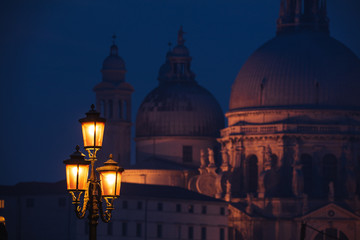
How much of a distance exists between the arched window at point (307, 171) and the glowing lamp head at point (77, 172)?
8112cm

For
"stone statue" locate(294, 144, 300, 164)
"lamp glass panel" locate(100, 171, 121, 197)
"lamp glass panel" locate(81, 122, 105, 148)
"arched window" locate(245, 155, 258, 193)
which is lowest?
"lamp glass panel" locate(100, 171, 121, 197)

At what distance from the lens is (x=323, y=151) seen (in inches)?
4323

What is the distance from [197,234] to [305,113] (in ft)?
53.5

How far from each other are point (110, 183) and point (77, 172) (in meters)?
0.82

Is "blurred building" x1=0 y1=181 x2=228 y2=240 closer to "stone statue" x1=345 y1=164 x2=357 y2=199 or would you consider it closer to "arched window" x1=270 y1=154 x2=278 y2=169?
"arched window" x1=270 y1=154 x2=278 y2=169

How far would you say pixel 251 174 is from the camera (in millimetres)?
111875

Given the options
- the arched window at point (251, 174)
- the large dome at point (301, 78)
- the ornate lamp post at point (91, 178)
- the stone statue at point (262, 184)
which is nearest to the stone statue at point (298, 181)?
the stone statue at point (262, 184)

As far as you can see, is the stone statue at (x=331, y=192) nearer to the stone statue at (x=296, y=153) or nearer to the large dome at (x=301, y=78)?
the stone statue at (x=296, y=153)

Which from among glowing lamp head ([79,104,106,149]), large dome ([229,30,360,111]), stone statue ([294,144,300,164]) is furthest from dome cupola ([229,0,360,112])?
glowing lamp head ([79,104,106,149])

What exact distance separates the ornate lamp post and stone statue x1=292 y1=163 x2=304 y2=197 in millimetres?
77446

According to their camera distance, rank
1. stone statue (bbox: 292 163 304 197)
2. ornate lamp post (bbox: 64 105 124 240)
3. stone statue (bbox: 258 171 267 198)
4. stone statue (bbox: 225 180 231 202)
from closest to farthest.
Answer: ornate lamp post (bbox: 64 105 124 240)
stone statue (bbox: 292 163 304 197)
stone statue (bbox: 258 171 267 198)
stone statue (bbox: 225 180 231 202)

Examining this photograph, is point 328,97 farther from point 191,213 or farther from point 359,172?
point 191,213

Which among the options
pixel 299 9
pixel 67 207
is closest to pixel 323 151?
pixel 299 9

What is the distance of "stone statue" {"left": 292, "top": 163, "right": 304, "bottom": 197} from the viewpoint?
352ft
